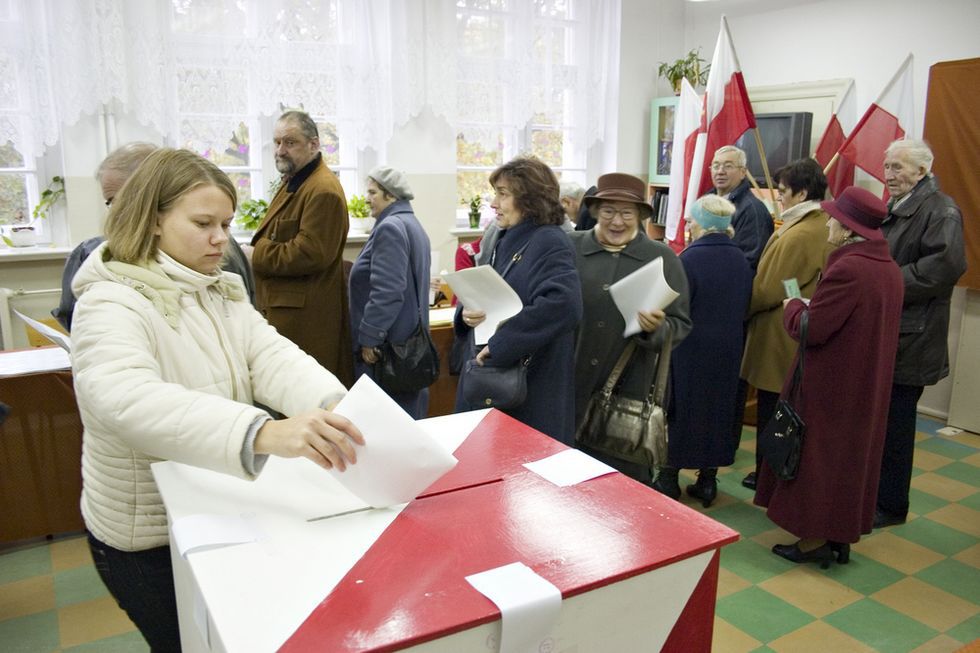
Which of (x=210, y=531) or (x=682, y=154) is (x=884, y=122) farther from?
(x=210, y=531)

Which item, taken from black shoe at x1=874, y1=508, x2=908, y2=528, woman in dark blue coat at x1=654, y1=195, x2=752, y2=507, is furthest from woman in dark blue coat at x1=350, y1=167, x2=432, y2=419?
black shoe at x1=874, y1=508, x2=908, y2=528

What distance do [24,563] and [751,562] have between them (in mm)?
2926

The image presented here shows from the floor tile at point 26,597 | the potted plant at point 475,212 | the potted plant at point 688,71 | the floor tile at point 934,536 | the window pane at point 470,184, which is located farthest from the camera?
the potted plant at point 688,71

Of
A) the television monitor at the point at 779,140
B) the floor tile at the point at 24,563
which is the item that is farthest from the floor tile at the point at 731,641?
the television monitor at the point at 779,140

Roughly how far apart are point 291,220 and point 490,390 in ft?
4.06

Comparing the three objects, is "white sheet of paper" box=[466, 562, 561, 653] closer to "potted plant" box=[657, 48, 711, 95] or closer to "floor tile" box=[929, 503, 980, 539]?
"floor tile" box=[929, 503, 980, 539]

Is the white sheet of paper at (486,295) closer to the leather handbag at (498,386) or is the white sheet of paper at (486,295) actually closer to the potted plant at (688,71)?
the leather handbag at (498,386)

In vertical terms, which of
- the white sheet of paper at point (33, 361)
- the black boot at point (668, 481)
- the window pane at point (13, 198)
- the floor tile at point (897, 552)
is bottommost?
the floor tile at point (897, 552)

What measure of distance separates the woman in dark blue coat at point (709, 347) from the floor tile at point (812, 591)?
2.03 feet

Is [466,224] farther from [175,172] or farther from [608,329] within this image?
[175,172]

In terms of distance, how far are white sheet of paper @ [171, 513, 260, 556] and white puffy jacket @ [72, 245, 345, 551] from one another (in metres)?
0.08

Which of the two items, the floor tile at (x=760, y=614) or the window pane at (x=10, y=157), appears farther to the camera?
the window pane at (x=10, y=157)

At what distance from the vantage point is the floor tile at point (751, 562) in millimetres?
2934

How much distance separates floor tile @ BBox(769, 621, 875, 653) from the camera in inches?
96.4
